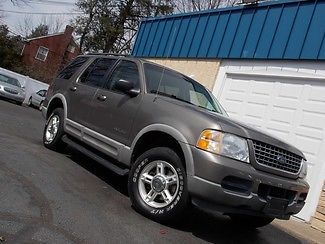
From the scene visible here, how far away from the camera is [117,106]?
6.55 m

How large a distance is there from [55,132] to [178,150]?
3.37 metres

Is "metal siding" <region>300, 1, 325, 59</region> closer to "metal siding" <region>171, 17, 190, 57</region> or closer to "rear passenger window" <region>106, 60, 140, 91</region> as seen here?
"rear passenger window" <region>106, 60, 140, 91</region>

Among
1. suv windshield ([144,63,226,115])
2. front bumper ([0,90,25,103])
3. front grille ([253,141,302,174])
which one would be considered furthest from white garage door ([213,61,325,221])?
front bumper ([0,90,25,103])

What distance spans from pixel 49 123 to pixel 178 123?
370cm

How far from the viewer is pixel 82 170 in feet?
24.0

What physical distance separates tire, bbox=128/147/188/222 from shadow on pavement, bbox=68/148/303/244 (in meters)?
0.25

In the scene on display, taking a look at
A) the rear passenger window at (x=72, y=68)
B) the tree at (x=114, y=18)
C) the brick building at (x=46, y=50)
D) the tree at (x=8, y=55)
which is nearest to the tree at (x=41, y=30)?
the brick building at (x=46, y=50)

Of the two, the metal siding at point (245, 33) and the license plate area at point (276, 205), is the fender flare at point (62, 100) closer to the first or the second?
the license plate area at point (276, 205)

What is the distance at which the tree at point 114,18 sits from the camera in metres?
38.2

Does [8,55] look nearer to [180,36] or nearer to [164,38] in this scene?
[164,38]

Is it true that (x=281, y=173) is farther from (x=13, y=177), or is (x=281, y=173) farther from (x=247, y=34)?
(x=247, y=34)

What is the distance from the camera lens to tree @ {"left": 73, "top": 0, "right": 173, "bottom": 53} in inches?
1503

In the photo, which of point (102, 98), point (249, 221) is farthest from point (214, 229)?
point (102, 98)

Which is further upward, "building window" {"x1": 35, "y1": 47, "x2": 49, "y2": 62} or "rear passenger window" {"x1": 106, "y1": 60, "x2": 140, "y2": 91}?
"building window" {"x1": 35, "y1": 47, "x2": 49, "y2": 62}
